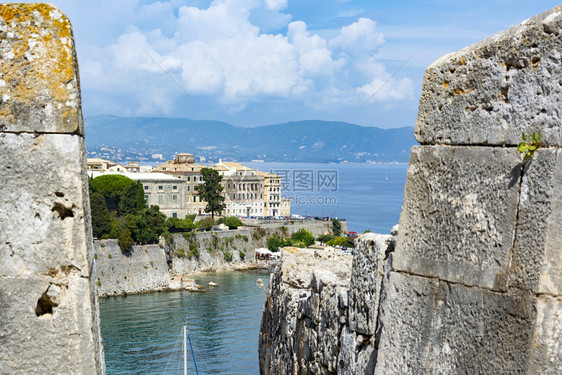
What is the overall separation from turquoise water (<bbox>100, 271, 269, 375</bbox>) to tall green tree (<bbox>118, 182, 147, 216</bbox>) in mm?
10833

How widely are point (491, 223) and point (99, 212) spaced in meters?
56.9

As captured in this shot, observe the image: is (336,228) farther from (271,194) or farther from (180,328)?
(180,328)

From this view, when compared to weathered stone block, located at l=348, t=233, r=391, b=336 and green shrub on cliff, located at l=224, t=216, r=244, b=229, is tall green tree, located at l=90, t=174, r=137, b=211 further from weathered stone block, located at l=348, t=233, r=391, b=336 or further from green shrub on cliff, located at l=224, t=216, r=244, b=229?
weathered stone block, located at l=348, t=233, r=391, b=336

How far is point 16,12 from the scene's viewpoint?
336 cm

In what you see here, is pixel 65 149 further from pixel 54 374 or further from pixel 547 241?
pixel 547 241

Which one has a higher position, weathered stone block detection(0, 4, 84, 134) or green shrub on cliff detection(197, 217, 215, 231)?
weathered stone block detection(0, 4, 84, 134)

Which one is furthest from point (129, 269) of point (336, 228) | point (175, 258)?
point (336, 228)

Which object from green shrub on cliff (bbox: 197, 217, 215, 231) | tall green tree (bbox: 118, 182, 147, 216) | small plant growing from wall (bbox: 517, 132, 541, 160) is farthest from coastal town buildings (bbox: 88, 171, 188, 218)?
small plant growing from wall (bbox: 517, 132, 541, 160)

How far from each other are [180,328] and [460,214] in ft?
136

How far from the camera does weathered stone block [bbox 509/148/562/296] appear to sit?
2721 millimetres

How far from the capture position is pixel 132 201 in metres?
65.2

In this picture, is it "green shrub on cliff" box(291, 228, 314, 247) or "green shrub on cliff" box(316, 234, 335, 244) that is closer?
"green shrub on cliff" box(291, 228, 314, 247)

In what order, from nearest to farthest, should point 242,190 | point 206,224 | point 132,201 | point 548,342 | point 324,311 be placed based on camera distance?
point 548,342 < point 324,311 < point 132,201 < point 206,224 < point 242,190

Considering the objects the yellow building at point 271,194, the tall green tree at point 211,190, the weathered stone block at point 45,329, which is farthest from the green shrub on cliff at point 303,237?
the weathered stone block at point 45,329
